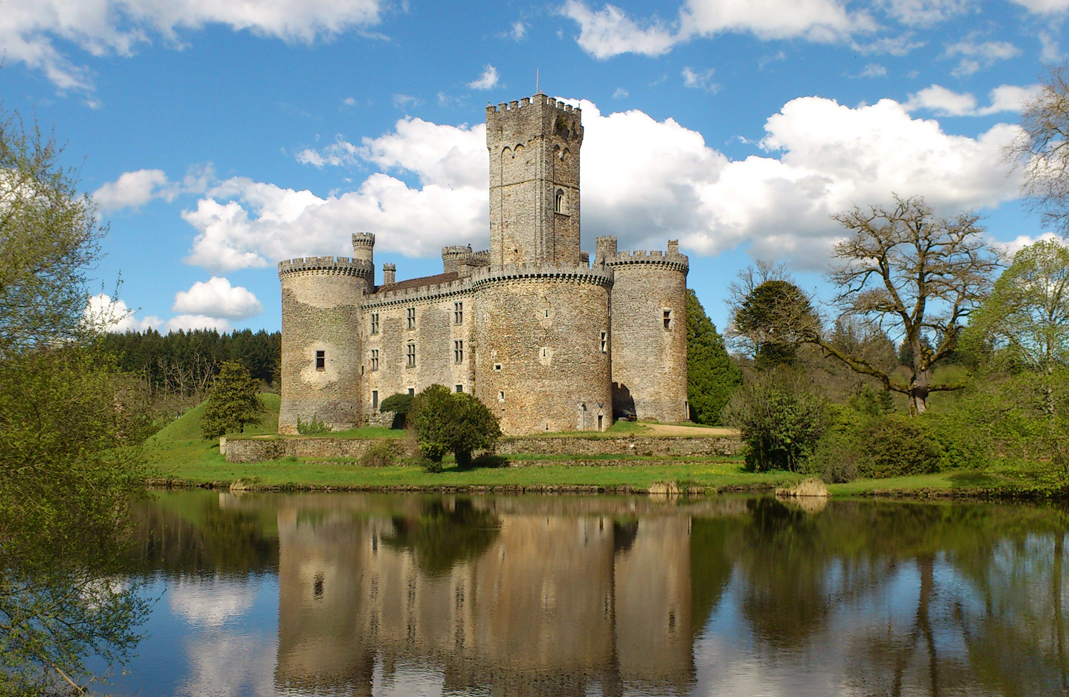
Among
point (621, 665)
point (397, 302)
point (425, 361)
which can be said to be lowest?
point (621, 665)

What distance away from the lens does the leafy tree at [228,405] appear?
168 feet

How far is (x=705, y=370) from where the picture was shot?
48.3m

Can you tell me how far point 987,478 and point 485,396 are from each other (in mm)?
21337

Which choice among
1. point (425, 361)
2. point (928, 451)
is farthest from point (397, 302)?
point (928, 451)

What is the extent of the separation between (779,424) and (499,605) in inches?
741

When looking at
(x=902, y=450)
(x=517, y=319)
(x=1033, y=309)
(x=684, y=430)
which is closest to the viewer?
(x=1033, y=309)

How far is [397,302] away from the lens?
166ft

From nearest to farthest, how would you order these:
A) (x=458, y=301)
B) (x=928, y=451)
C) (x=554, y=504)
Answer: (x=554, y=504) → (x=928, y=451) → (x=458, y=301)

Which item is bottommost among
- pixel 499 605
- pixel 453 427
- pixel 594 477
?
pixel 499 605

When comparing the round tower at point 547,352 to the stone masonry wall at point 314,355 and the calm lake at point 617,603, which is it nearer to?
the stone masonry wall at point 314,355

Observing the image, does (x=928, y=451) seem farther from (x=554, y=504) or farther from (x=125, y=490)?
(x=125, y=490)

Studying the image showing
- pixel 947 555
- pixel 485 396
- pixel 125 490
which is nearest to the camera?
pixel 125 490

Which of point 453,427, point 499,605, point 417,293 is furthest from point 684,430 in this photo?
point 499,605

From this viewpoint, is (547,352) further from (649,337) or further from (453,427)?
(453,427)
